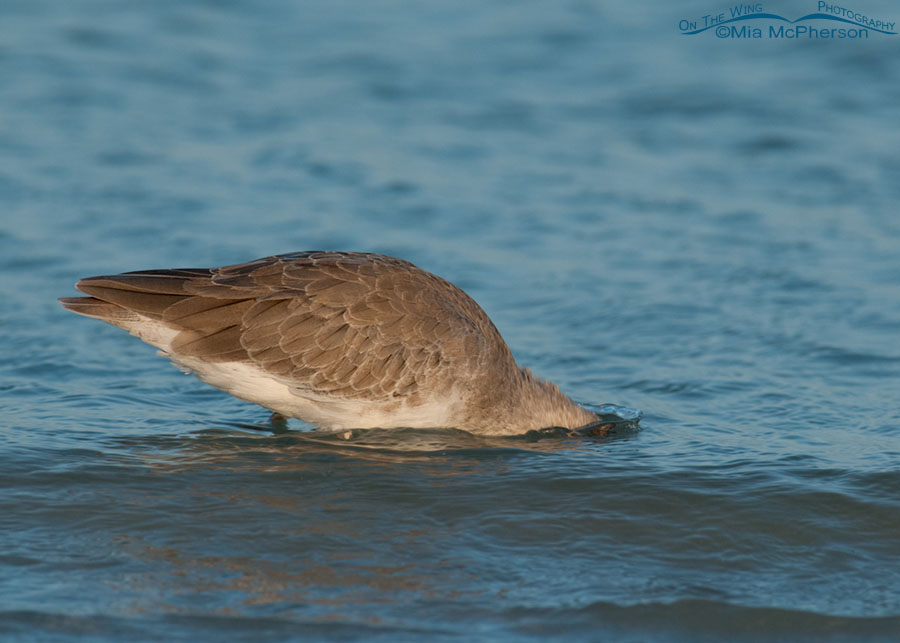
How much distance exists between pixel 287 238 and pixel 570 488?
552 centimetres

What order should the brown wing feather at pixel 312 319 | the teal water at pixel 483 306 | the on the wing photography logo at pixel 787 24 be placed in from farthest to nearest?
1. the on the wing photography logo at pixel 787 24
2. the brown wing feather at pixel 312 319
3. the teal water at pixel 483 306

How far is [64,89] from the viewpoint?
50.1ft

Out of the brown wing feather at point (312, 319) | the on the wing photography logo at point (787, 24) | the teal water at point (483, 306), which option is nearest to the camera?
the teal water at point (483, 306)

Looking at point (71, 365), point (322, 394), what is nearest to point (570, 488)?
point (322, 394)

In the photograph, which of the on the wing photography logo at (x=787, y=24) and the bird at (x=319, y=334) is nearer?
the bird at (x=319, y=334)

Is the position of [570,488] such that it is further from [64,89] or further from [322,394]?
[64,89]

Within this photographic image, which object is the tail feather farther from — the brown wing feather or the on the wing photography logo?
the on the wing photography logo

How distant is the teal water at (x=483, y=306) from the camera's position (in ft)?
19.1

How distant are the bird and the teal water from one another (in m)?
0.30

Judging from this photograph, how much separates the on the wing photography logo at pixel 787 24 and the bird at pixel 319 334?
10528 mm

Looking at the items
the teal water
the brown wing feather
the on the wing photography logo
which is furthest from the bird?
the on the wing photography logo

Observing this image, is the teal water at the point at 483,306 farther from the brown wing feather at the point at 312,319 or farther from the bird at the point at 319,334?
the brown wing feather at the point at 312,319

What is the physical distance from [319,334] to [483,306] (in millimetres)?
2976

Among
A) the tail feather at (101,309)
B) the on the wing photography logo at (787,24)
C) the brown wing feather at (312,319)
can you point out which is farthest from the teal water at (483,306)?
the tail feather at (101,309)
